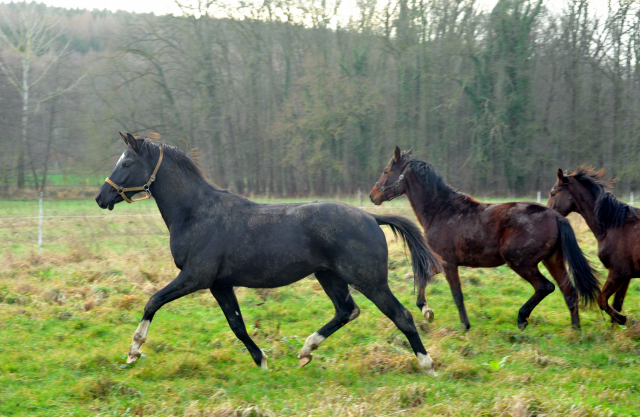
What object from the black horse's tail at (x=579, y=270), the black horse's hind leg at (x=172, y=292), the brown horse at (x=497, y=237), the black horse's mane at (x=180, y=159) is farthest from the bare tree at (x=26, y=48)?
the black horse's tail at (x=579, y=270)

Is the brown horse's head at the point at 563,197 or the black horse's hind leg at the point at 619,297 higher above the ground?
the brown horse's head at the point at 563,197

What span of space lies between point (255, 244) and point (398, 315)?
4.58ft

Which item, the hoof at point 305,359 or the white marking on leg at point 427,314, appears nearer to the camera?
the hoof at point 305,359

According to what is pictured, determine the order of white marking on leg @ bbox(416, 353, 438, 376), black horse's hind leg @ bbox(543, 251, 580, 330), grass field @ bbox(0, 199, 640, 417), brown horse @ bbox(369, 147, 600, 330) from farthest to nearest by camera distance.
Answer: black horse's hind leg @ bbox(543, 251, 580, 330), brown horse @ bbox(369, 147, 600, 330), white marking on leg @ bbox(416, 353, 438, 376), grass field @ bbox(0, 199, 640, 417)

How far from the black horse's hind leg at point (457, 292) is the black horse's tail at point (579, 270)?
1242 mm

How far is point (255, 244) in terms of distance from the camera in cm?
476

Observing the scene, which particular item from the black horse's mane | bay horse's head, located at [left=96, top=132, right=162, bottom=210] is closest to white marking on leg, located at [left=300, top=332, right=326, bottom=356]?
the black horse's mane

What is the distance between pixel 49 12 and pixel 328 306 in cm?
2779

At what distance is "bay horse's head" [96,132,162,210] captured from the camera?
5117 mm

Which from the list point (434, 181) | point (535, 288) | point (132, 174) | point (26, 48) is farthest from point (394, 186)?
point (26, 48)

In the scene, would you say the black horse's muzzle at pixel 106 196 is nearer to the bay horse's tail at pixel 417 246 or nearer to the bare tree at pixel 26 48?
the bay horse's tail at pixel 417 246

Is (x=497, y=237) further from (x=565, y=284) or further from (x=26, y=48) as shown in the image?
(x=26, y=48)

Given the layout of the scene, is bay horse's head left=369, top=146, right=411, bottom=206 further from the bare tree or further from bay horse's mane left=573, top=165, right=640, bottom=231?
the bare tree

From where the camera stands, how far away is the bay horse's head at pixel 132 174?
201 inches
